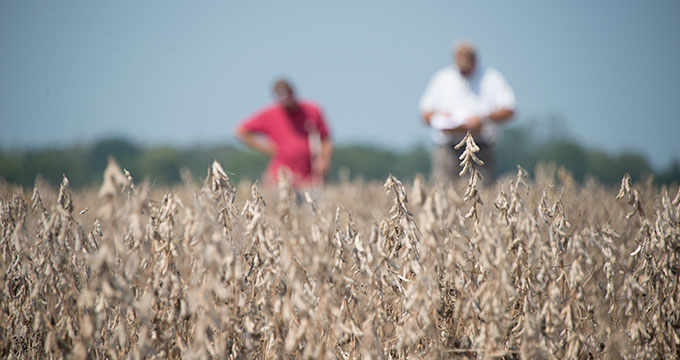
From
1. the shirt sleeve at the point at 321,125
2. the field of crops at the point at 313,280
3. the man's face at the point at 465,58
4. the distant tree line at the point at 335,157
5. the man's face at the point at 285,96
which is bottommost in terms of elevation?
the distant tree line at the point at 335,157

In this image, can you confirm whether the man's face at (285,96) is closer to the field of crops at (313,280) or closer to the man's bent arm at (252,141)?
the man's bent arm at (252,141)

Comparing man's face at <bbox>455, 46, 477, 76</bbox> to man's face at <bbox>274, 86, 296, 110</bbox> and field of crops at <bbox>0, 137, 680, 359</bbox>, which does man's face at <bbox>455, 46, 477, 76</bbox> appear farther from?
field of crops at <bbox>0, 137, 680, 359</bbox>

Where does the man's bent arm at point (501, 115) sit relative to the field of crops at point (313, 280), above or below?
above

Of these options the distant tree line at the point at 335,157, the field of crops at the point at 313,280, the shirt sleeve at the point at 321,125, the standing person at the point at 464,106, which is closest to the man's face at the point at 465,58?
the standing person at the point at 464,106

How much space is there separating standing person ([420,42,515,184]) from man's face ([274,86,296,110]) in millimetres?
1341

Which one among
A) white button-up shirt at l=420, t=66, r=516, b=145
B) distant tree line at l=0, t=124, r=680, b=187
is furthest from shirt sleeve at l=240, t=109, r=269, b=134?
distant tree line at l=0, t=124, r=680, b=187

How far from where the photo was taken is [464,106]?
215 inches

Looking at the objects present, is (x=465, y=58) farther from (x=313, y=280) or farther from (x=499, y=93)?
(x=313, y=280)

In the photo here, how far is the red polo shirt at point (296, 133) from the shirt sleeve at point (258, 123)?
0.09ft

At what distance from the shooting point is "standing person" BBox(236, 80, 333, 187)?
19.8ft

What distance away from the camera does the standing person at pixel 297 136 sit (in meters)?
6.04

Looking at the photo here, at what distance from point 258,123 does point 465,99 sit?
7.11 feet

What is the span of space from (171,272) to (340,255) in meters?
0.49

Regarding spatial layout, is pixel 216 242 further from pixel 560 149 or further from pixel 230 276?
pixel 560 149
